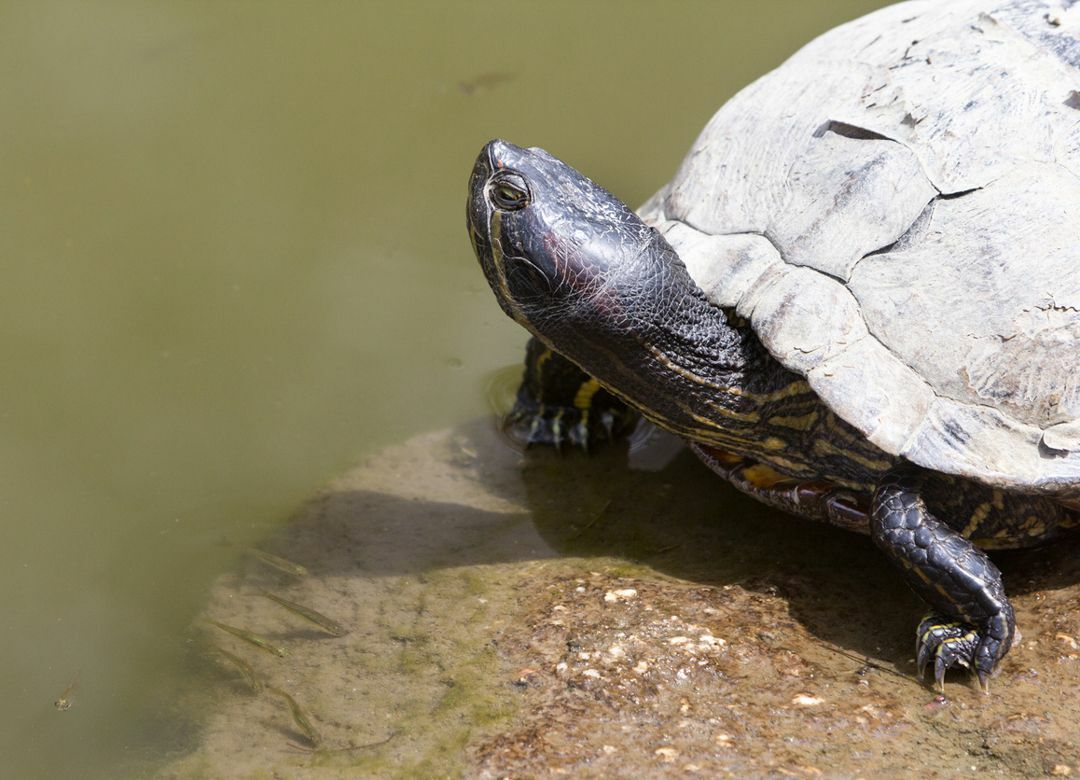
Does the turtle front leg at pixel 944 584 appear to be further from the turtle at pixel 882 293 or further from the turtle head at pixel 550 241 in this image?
the turtle head at pixel 550 241

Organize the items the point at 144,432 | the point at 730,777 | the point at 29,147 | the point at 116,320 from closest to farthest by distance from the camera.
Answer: the point at 730,777
the point at 144,432
the point at 116,320
the point at 29,147

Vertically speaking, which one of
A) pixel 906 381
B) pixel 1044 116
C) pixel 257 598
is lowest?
pixel 257 598

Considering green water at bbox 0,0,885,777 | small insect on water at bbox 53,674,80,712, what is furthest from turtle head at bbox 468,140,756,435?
small insect on water at bbox 53,674,80,712

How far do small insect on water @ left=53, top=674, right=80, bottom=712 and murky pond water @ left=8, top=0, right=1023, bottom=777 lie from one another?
1.0 inches

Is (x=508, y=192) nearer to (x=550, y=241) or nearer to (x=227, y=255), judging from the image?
(x=550, y=241)

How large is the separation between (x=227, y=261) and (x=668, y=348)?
3.38 metres

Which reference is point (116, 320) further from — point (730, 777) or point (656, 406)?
point (730, 777)

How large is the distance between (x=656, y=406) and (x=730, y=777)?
1.82 metres

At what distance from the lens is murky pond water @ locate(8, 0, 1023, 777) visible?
4820 mm

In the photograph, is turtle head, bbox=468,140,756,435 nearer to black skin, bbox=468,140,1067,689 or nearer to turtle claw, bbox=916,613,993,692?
black skin, bbox=468,140,1067,689

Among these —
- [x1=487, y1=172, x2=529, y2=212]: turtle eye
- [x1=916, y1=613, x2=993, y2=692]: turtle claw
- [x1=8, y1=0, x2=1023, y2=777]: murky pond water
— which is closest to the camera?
[x1=916, y1=613, x2=993, y2=692]: turtle claw

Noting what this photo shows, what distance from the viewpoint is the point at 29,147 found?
296 inches

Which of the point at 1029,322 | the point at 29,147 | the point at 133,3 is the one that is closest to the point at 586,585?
the point at 1029,322

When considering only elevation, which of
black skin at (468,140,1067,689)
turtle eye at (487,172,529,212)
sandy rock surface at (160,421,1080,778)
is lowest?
sandy rock surface at (160,421,1080,778)
